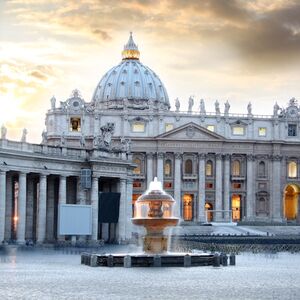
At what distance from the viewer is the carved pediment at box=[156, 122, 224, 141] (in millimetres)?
180625

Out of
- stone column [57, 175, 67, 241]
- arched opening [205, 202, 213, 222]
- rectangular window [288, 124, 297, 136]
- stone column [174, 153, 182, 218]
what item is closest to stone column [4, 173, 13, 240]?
stone column [57, 175, 67, 241]

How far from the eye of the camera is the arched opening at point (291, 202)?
189625 mm

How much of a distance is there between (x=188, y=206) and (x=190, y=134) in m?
13.8

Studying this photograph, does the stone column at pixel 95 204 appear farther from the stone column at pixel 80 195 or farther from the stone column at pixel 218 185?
the stone column at pixel 218 185

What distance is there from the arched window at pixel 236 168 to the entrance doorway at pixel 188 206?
31.4ft

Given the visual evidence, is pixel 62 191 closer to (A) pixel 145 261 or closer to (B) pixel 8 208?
(B) pixel 8 208

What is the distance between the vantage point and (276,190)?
606 ft

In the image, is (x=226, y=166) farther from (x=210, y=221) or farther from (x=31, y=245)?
(x=31, y=245)

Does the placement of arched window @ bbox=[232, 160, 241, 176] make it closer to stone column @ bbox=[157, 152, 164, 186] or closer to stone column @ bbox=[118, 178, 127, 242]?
stone column @ bbox=[157, 152, 164, 186]

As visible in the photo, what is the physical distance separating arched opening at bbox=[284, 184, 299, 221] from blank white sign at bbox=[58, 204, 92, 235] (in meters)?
104

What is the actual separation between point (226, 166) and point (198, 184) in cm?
657

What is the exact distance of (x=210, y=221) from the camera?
590ft

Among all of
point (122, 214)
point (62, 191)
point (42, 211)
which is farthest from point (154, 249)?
point (122, 214)

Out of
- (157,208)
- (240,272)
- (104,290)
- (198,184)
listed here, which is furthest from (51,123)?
(104,290)
